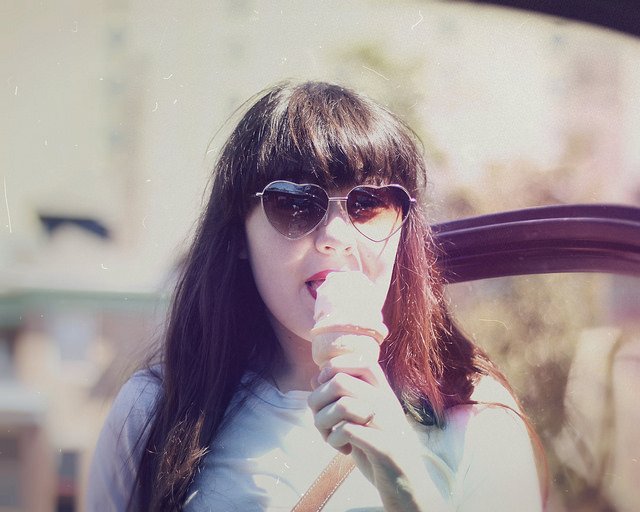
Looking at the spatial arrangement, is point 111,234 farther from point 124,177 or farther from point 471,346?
point 471,346

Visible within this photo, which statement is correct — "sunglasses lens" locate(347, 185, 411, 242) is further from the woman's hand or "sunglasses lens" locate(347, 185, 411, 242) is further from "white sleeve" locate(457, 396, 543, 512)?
"white sleeve" locate(457, 396, 543, 512)

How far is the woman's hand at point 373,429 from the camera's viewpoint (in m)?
1.15

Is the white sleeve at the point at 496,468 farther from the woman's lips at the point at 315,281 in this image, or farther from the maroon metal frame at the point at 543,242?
the woman's lips at the point at 315,281

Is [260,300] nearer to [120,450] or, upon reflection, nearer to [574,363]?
[120,450]

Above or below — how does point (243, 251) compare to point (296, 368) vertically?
above

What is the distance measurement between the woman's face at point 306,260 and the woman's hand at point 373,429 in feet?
0.76

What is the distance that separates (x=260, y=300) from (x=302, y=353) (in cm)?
20

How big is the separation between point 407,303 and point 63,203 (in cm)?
101

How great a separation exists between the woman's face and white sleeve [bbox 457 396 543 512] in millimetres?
445

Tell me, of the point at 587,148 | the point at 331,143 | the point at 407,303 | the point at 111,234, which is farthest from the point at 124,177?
the point at 587,148

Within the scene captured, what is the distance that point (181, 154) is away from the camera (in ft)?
5.49

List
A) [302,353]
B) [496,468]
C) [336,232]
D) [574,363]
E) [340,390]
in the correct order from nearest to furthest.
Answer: [340,390] < [336,232] < [496,468] < [302,353] < [574,363]

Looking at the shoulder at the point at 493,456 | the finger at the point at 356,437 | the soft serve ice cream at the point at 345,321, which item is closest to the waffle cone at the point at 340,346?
the soft serve ice cream at the point at 345,321

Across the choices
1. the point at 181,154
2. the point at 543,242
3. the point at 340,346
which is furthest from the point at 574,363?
the point at 181,154
